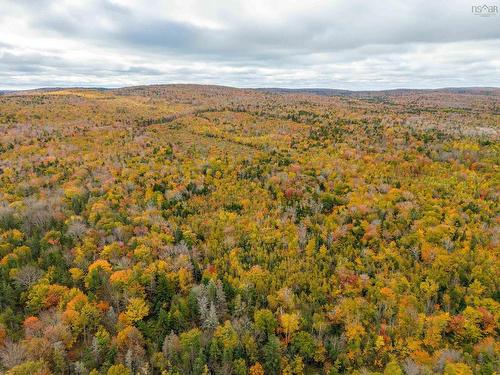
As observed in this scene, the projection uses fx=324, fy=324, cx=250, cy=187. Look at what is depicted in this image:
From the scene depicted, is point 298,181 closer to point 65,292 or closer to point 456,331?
point 456,331

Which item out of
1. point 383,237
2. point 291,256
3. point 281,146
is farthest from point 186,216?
point 281,146

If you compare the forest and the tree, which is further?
the tree

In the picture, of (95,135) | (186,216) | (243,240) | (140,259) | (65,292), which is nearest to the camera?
(65,292)

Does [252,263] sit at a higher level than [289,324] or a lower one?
higher

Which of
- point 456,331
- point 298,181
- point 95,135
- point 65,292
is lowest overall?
point 456,331

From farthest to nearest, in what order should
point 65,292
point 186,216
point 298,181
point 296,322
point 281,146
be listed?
point 281,146 < point 298,181 < point 186,216 < point 65,292 < point 296,322

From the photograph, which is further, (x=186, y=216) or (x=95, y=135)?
(x=95, y=135)

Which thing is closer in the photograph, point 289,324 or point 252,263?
point 289,324

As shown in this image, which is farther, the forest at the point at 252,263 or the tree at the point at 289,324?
the tree at the point at 289,324
